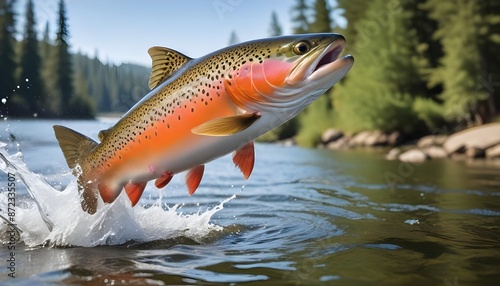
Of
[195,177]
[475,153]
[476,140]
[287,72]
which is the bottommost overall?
[475,153]

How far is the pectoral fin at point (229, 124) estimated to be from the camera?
3346 mm

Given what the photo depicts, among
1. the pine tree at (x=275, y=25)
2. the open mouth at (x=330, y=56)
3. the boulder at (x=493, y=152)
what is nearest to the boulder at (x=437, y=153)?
the boulder at (x=493, y=152)

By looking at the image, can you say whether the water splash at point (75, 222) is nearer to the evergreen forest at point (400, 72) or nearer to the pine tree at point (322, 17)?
the evergreen forest at point (400, 72)

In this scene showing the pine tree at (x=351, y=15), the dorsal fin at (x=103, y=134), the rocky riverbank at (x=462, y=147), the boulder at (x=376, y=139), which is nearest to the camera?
the dorsal fin at (x=103, y=134)

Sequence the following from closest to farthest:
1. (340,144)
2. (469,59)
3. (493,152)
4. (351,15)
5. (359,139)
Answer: (493,152), (469,59), (359,139), (340,144), (351,15)

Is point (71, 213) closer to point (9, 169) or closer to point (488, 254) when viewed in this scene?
point (9, 169)

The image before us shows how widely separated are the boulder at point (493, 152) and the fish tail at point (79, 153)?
67.1ft

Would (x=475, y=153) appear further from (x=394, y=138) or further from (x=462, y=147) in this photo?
(x=394, y=138)

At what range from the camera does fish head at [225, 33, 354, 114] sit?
10.7 feet

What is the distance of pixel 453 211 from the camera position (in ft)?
23.4

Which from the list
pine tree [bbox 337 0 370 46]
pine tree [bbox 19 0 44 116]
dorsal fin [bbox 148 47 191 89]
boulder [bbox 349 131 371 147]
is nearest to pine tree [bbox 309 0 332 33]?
pine tree [bbox 337 0 370 46]

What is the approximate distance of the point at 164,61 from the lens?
408 centimetres

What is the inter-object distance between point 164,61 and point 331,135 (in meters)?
36.7

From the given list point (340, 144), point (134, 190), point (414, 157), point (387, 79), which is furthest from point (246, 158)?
point (387, 79)
